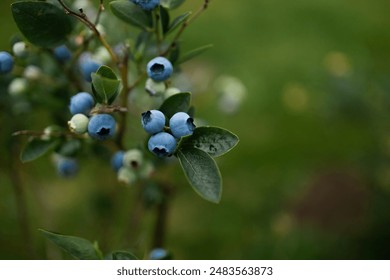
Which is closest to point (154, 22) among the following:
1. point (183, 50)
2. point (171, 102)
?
point (171, 102)

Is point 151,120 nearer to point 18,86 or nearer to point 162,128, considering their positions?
point 162,128

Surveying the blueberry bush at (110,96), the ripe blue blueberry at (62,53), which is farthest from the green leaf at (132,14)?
the ripe blue blueberry at (62,53)

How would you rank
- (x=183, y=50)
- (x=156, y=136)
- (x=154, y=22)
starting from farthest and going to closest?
(x=183, y=50), (x=154, y=22), (x=156, y=136)

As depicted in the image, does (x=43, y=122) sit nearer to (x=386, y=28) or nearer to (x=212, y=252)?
(x=212, y=252)

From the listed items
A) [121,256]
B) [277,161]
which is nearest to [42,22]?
[121,256]

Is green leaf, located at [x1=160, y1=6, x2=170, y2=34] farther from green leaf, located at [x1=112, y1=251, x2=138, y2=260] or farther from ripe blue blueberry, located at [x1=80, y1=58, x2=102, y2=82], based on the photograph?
green leaf, located at [x1=112, y1=251, x2=138, y2=260]
